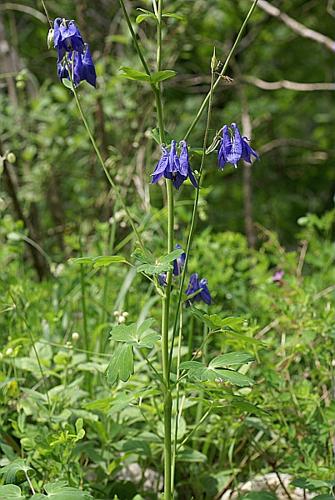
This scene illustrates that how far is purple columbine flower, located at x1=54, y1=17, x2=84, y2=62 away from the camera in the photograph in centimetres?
172

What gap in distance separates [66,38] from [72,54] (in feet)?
0.15

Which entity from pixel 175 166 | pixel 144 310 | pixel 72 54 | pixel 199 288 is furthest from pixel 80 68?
pixel 144 310

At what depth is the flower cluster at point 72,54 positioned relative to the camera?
173 centimetres

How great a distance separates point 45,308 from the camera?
296cm

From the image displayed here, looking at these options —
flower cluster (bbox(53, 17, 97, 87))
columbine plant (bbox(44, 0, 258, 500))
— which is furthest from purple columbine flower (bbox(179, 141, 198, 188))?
flower cluster (bbox(53, 17, 97, 87))

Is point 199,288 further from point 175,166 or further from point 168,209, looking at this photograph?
point 175,166

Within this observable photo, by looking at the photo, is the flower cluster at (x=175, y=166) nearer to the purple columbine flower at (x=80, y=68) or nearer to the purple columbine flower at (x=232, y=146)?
the purple columbine flower at (x=232, y=146)

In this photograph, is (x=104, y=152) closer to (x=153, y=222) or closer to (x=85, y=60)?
(x=153, y=222)

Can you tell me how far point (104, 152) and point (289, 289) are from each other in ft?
5.33

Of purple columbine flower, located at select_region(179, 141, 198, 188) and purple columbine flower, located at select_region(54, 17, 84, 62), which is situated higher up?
purple columbine flower, located at select_region(54, 17, 84, 62)

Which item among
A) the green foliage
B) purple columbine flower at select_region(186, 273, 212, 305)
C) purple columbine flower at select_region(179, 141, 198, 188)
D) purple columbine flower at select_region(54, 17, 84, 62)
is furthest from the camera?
purple columbine flower at select_region(186, 273, 212, 305)

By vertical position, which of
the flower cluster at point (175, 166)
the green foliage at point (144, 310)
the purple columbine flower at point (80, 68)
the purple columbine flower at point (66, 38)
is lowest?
the green foliage at point (144, 310)

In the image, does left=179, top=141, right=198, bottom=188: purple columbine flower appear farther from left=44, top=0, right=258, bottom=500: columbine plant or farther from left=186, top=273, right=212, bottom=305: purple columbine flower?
left=186, top=273, right=212, bottom=305: purple columbine flower

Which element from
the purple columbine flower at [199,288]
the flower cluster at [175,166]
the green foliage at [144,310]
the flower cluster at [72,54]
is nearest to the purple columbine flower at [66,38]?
the flower cluster at [72,54]
